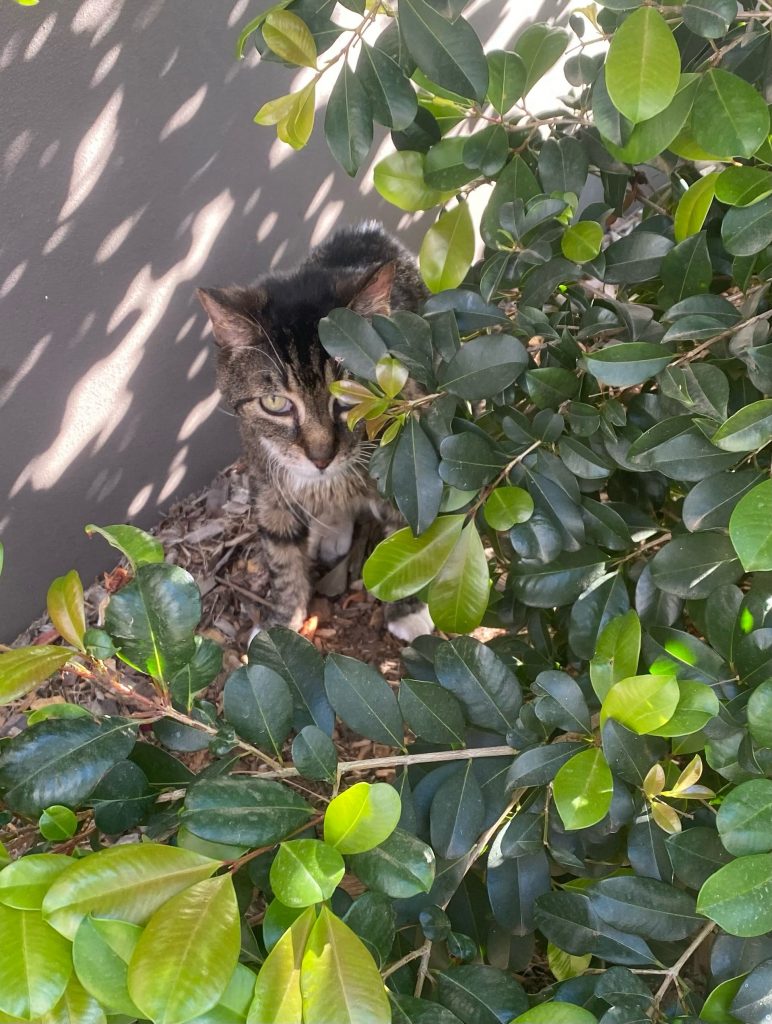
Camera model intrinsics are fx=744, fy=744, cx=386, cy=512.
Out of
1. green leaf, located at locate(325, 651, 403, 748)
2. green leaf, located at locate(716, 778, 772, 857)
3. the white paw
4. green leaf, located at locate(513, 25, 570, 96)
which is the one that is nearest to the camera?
green leaf, located at locate(716, 778, 772, 857)

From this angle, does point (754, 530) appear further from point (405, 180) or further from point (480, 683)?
point (405, 180)

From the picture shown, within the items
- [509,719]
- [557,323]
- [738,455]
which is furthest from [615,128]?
[509,719]

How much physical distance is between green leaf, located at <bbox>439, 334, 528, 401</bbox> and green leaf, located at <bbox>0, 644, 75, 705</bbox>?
510 millimetres

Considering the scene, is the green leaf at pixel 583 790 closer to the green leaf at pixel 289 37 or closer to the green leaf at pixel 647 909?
the green leaf at pixel 647 909

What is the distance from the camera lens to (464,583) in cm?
92

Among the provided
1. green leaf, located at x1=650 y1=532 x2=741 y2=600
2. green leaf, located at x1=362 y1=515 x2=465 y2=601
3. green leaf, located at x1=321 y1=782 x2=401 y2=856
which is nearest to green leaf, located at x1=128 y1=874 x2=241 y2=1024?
green leaf, located at x1=321 y1=782 x2=401 y2=856

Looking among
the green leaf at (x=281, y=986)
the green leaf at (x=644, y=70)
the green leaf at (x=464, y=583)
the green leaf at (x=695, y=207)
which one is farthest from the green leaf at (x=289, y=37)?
the green leaf at (x=281, y=986)

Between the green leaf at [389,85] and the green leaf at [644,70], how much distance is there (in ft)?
0.83

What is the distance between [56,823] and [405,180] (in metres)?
0.86

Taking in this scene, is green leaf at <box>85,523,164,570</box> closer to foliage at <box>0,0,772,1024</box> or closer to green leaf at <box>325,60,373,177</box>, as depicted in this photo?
foliage at <box>0,0,772,1024</box>

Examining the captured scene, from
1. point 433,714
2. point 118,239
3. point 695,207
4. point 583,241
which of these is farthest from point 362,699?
point 118,239

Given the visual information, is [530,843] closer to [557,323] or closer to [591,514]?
[591,514]

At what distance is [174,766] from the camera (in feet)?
2.67

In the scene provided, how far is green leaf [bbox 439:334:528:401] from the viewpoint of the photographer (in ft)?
2.80
